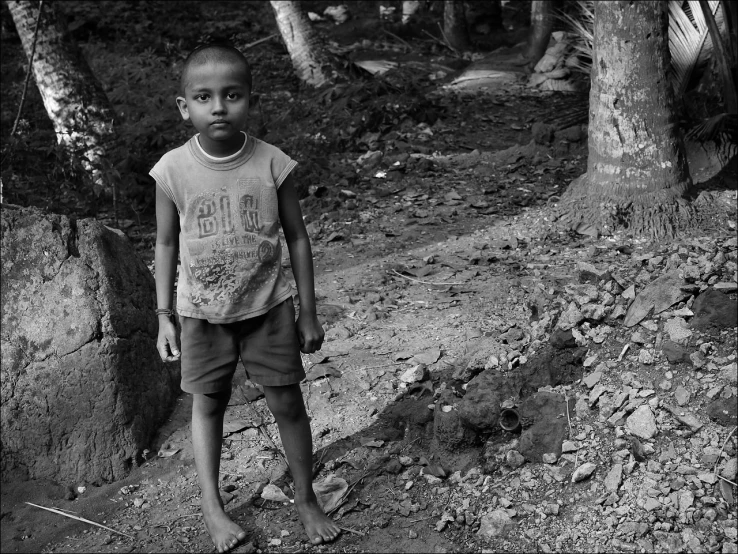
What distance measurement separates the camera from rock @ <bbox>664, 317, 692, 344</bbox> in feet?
11.4

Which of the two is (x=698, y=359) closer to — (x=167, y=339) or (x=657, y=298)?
(x=657, y=298)

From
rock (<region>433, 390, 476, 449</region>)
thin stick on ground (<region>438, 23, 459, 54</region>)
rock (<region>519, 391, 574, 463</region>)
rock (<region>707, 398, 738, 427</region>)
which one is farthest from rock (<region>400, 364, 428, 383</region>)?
thin stick on ground (<region>438, 23, 459, 54</region>)

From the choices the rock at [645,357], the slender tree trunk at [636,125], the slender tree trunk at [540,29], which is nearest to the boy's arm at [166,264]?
the rock at [645,357]

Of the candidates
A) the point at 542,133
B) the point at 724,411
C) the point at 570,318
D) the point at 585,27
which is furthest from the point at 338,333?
the point at 585,27

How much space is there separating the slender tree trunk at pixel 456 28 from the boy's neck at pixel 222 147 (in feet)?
33.9

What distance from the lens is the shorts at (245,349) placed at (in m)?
2.76

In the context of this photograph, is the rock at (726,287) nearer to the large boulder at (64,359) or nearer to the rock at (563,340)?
the rock at (563,340)

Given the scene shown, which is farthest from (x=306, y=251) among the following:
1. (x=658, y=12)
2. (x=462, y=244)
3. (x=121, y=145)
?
(x=121, y=145)

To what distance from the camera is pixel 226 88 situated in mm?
2520

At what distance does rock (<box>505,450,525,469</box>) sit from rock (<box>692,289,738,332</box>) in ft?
3.44

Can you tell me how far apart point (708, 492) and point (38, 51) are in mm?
6500

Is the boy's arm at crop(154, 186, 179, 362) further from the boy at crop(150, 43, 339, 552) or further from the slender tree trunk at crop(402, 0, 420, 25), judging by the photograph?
the slender tree trunk at crop(402, 0, 420, 25)

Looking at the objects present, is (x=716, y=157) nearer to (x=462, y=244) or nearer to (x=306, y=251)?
(x=462, y=244)

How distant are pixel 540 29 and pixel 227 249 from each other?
871 cm
